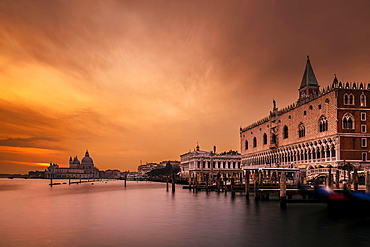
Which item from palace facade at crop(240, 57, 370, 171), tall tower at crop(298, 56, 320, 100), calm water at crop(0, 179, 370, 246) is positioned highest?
tall tower at crop(298, 56, 320, 100)

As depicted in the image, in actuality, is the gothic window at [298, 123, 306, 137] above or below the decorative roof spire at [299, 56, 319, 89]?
below

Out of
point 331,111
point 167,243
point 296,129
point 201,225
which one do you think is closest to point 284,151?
point 296,129

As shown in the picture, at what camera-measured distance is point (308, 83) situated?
3622 inches

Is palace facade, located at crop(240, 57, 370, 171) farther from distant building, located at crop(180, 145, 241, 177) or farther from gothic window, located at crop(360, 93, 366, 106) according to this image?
distant building, located at crop(180, 145, 241, 177)

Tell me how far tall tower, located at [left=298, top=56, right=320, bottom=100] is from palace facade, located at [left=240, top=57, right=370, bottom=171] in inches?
724

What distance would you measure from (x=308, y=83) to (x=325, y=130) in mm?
40353

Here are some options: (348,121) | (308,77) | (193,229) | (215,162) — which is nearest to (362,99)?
(348,121)

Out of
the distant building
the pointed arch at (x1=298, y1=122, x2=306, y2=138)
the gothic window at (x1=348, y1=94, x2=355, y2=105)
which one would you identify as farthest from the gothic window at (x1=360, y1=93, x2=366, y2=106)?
the distant building

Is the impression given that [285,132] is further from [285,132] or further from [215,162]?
[215,162]

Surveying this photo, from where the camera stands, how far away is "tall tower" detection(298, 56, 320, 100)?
301ft

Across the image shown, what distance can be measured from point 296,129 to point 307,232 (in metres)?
47.8

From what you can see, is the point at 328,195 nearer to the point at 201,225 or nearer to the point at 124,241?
the point at 201,225

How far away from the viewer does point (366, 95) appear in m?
52.0

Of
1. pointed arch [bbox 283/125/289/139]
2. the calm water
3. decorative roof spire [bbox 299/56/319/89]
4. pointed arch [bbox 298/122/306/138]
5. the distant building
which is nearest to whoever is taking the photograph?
the calm water
